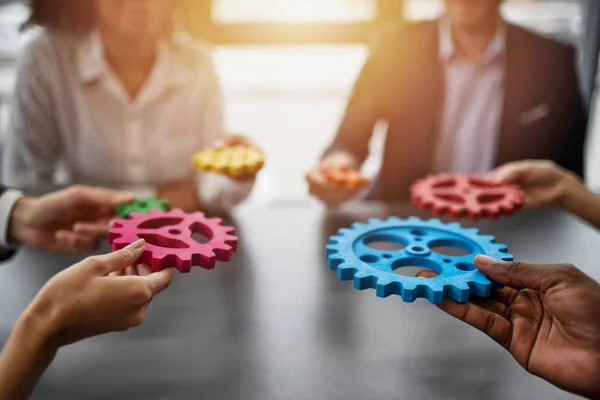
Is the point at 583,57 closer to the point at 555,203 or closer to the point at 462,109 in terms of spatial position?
the point at 462,109

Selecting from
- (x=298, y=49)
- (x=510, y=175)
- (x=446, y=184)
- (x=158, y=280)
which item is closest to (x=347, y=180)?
(x=446, y=184)

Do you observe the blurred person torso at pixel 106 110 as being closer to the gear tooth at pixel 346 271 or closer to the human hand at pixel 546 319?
the gear tooth at pixel 346 271

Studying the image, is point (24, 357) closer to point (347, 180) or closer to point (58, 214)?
point (58, 214)

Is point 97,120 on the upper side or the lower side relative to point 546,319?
upper

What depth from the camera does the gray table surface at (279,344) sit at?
0.66 meters

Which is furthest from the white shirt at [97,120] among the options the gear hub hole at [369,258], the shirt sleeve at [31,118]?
the gear hub hole at [369,258]

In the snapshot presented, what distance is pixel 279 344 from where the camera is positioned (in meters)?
0.74

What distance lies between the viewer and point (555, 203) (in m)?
1.15

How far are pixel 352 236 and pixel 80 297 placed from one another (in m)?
0.37

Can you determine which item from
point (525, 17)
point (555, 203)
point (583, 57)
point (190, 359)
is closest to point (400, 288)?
point (190, 359)

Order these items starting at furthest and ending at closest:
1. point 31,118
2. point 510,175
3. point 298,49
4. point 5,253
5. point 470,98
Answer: point 298,49 < point 470,98 < point 31,118 < point 510,175 < point 5,253

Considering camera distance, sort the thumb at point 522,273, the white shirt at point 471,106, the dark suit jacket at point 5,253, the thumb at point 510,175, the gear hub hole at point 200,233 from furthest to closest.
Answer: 1. the white shirt at point 471,106
2. the thumb at point 510,175
3. the dark suit jacket at point 5,253
4. the gear hub hole at point 200,233
5. the thumb at point 522,273

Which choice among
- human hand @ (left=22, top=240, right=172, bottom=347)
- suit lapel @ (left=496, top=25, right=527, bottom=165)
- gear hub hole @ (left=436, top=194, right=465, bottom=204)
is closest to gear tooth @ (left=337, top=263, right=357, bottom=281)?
human hand @ (left=22, top=240, right=172, bottom=347)

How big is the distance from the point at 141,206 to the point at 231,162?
174 mm
